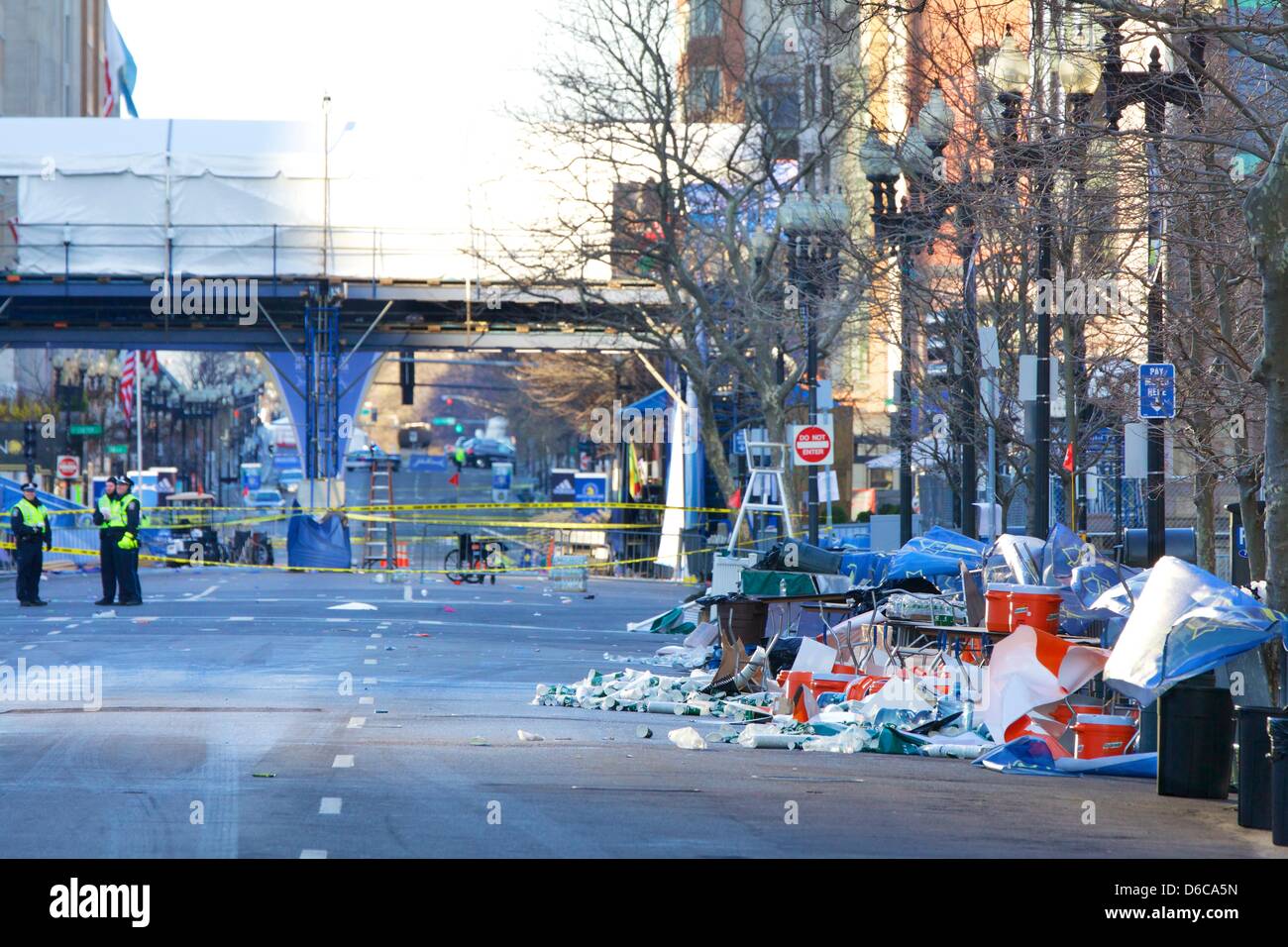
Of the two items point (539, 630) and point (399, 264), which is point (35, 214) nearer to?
point (399, 264)

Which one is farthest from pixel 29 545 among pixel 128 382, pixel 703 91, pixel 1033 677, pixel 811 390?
pixel 128 382

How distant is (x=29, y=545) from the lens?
93.4 ft

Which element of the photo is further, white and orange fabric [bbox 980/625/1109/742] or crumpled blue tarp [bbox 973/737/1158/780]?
white and orange fabric [bbox 980/625/1109/742]

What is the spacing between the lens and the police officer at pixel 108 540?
1109 inches

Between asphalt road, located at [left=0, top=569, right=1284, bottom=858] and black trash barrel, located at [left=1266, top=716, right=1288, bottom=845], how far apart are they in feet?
0.49

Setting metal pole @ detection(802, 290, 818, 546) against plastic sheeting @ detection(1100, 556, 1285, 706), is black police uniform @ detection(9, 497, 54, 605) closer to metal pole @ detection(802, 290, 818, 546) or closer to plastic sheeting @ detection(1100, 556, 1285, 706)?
metal pole @ detection(802, 290, 818, 546)

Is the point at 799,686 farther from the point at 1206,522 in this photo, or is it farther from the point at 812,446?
the point at 812,446

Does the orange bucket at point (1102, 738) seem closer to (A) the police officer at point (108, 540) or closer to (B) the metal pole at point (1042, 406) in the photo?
(B) the metal pole at point (1042, 406)

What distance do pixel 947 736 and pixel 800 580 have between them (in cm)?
633

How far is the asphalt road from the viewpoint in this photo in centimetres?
987

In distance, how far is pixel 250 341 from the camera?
154ft

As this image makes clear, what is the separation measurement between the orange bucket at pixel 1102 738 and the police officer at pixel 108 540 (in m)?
18.4

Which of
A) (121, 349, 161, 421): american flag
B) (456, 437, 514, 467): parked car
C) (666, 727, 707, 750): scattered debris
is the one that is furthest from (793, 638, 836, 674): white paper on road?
(456, 437, 514, 467): parked car

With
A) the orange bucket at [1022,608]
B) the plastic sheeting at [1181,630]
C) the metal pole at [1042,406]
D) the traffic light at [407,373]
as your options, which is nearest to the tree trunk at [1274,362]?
the plastic sheeting at [1181,630]
